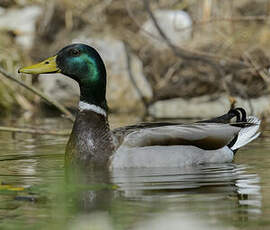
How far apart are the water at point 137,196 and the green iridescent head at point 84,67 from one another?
2.40 ft

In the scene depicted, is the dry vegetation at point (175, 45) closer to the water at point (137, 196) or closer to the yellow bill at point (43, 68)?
the yellow bill at point (43, 68)

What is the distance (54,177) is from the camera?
6590mm

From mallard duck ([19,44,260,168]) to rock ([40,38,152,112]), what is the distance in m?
6.67

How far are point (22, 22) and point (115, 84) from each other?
2.88m

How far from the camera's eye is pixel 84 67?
24.0 feet

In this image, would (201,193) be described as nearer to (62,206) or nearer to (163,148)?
(62,206)

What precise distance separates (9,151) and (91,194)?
3.18m

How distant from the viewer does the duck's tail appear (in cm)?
760

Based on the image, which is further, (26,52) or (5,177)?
(26,52)

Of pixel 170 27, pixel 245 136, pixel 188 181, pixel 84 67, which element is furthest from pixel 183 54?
pixel 188 181

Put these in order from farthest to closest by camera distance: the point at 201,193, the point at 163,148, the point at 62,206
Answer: the point at 163,148 < the point at 201,193 < the point at 62,206

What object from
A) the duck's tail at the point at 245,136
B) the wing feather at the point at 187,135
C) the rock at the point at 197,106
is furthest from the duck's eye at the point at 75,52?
the rock at the point at 197,106

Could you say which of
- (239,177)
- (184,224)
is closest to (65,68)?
(239,177)

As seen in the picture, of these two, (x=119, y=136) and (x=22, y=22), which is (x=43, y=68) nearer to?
(x=119, y=136)
